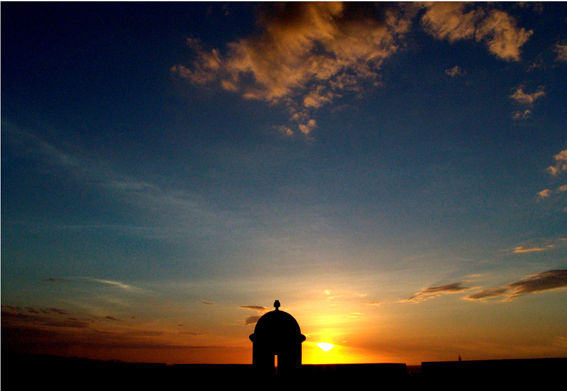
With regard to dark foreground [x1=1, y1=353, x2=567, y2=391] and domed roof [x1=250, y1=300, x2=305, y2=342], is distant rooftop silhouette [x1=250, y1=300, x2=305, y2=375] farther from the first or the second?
dark foreground [x1=1, y1=353, x2=567, y2=391]

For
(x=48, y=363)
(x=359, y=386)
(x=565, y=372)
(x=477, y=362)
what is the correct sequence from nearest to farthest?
(x=565, y=372) < (x=477, y=362) < (x=359, y=386) < (x=48, y=363)

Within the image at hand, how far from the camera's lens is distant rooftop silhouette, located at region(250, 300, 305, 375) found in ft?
54.6

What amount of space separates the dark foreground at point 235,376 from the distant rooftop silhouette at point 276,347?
45 cm

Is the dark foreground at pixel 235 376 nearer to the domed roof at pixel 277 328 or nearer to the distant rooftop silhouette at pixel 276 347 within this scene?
the distant rooftop silhouette at pixel 276 347

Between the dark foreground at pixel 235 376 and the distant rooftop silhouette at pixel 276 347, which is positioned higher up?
the distant rooftop silhouette at pixel 276 347

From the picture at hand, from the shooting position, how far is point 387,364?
647 inches

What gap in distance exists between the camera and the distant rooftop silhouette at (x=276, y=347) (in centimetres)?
1666

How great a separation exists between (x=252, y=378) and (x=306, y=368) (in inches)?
97.9

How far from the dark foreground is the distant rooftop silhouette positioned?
45 cm

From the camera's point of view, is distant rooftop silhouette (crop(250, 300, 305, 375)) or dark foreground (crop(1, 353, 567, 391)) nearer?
dark foreground (crop(1, 353, 567, 391))

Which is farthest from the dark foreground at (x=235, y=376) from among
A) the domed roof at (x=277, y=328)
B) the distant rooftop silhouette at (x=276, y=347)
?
the domed roof at (x=277, y=328)

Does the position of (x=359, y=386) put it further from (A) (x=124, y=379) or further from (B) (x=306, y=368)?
(A) (x=124, y=379)

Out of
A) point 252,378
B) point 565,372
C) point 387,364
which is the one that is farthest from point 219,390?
point 565,372

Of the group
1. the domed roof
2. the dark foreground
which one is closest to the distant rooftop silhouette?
the domed roof
